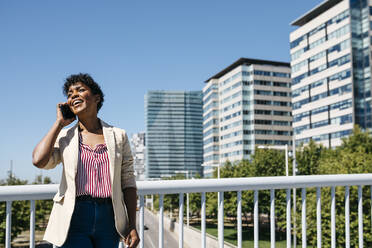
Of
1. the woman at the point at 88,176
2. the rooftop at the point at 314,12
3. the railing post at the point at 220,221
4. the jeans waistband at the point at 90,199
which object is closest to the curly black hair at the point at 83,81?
the woman at the point at 88,176

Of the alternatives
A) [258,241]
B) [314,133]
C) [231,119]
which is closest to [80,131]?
[258,241]

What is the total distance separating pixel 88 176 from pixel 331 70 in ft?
243

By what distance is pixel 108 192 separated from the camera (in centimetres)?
275

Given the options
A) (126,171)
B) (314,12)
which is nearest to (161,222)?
(126,171)

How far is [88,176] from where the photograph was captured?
274 centimetres

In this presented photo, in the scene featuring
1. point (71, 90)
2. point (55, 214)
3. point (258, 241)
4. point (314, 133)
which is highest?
point (314, 133)

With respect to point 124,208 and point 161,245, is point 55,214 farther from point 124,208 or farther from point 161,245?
point 161,245

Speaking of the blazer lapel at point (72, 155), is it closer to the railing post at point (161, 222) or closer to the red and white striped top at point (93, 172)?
the red and white striped top at point (93, 172)

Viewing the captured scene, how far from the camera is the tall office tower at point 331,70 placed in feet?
216

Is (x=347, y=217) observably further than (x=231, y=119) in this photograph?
No

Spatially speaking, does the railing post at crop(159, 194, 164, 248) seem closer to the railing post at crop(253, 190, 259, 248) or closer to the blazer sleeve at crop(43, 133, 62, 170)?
the railing post at crop(253, 190, 259, 248)

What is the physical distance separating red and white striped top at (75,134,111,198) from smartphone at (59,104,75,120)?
19 centimetres

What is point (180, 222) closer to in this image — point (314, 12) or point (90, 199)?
point (90, 199)

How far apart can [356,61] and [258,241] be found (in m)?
68.4
